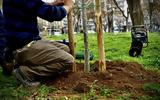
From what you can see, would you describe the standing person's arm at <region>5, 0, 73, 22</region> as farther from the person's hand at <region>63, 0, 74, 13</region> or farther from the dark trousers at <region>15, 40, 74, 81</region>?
the dark trousers at <region>15, 40, 74, 81</region>

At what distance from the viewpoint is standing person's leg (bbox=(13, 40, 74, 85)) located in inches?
272

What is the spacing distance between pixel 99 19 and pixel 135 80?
1.13 metres

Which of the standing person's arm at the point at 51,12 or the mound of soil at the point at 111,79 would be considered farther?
the mound of soil at the point at 111,79

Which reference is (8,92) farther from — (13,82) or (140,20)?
(140,20)

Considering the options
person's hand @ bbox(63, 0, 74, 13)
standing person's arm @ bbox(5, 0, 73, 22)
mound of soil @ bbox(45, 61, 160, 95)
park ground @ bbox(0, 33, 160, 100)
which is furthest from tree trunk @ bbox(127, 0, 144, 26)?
standing person's arm @ bbox(5, 0, 73, 22)

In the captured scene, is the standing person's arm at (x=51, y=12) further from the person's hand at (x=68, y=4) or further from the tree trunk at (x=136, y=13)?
the tree trunk at (x=136, y=13)

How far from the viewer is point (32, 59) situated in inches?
274

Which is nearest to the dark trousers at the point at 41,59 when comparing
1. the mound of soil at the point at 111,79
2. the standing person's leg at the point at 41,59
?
the standing person's leg at the point at 41,59

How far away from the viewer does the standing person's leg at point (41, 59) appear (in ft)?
22.7

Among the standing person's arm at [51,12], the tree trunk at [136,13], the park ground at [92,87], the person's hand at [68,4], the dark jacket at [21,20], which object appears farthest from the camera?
the tree trunk at [136,13]

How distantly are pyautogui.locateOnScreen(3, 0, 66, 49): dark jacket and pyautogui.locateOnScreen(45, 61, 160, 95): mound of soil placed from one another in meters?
0.80

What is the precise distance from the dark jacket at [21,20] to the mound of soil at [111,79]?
0.80 metres

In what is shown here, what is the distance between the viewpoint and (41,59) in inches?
275

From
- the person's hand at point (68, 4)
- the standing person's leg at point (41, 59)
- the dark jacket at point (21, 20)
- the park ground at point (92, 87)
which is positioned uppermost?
the person's hand at point (68, 4)
